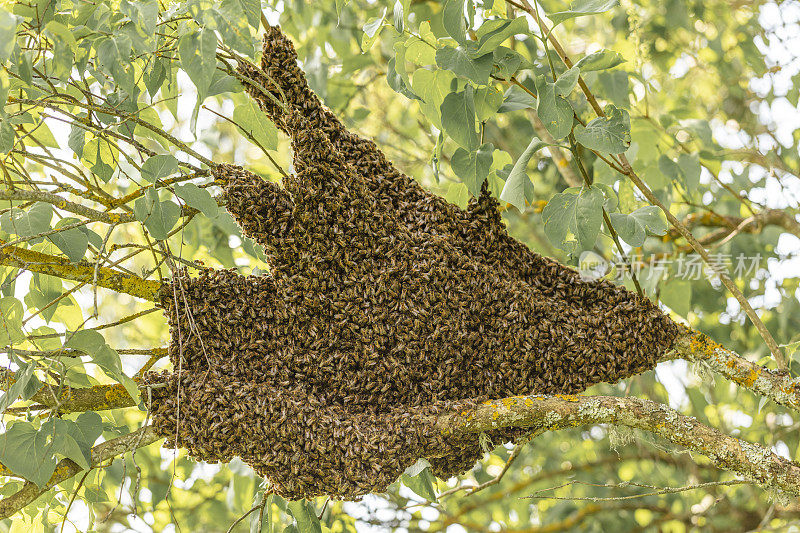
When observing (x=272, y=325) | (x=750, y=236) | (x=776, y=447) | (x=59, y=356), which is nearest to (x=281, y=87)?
(x=272, y=325)

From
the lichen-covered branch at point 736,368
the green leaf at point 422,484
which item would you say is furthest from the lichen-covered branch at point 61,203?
the lichen-covered branch at point 736,368

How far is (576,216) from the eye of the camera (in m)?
1.00

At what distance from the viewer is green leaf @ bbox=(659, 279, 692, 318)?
1.67 meters

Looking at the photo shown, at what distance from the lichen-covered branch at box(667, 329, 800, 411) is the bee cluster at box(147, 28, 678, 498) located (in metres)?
0.05

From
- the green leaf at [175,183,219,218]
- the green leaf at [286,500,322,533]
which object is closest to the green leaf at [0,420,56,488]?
the green leaf at [175,183,219,218]

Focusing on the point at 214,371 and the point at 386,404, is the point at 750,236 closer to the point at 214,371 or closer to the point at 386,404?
the point at 386,404

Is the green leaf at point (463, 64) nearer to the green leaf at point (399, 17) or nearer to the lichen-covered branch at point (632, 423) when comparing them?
the green leaf at point (399, 17)

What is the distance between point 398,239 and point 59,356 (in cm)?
57

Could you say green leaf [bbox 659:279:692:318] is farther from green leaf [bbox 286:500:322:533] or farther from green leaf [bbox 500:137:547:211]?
green leaf [bbox 286:500:322:533]

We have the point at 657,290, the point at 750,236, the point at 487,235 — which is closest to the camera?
the point at 487,235

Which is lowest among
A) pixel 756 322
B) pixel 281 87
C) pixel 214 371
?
pixel 756 322

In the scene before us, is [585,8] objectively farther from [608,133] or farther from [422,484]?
[422,484]

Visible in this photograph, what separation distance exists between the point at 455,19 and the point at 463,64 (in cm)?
6

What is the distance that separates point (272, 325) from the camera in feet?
3.47
